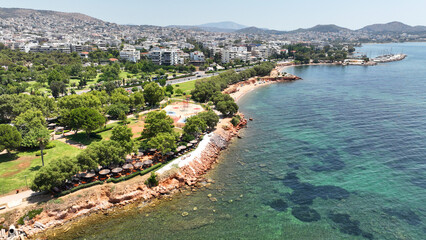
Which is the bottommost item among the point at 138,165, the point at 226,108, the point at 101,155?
the point at 138,165

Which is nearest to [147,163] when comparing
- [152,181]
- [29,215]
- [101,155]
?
[152,181]

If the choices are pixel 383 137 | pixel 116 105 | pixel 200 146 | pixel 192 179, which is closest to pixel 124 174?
pixel 192 179

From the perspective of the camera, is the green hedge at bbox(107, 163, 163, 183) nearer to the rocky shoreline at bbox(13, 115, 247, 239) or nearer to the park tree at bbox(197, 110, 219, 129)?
the rocky shoreline at bbox(13, 115, 247, 239)

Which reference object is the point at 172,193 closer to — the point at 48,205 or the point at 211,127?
the point at 48,205

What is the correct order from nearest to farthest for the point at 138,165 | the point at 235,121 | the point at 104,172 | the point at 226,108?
1. the point at 104,172
2. the point at 138,165
3. the point at 235,121
4. the point at 226,108

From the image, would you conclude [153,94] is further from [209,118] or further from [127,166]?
[127,166]

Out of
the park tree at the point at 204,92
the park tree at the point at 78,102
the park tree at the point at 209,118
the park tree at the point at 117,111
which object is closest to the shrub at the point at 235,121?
the park tree at the point at 209,118
